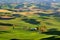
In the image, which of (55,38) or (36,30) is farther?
(36,30)

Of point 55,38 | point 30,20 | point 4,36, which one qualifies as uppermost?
point 30,20

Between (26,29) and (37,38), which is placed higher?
(26,29)

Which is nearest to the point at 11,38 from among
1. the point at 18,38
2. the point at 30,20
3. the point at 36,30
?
the point at 18,38

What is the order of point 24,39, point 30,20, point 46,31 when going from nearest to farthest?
1. point 24,39
2. point 46,31
3. point 30,20

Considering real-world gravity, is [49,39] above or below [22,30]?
below

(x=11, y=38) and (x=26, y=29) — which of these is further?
(x=26, y=29)

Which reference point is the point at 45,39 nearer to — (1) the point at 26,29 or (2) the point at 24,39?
(2) the point at 24,39

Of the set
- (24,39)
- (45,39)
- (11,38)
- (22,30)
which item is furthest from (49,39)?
(22,30)

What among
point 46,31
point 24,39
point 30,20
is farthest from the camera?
point 30,20

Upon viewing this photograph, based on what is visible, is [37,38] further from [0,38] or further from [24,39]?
[0,38]
